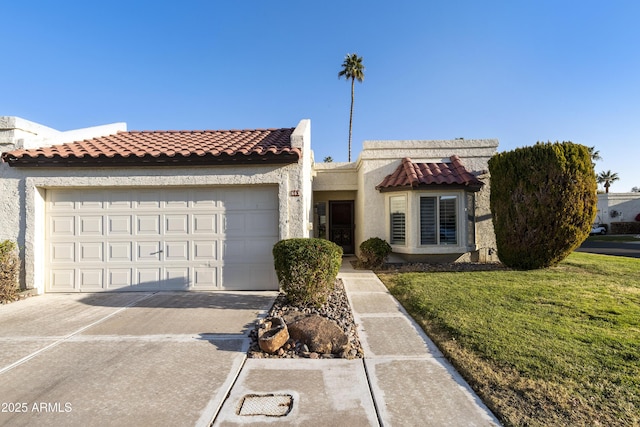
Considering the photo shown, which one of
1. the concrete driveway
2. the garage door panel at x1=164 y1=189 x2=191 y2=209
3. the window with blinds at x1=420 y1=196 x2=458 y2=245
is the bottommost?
the concrete driveway

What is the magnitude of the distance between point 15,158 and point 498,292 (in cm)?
1166

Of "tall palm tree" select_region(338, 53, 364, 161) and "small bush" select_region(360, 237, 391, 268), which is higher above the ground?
"tall palm tree" select_region(338, 53, 364, 161)

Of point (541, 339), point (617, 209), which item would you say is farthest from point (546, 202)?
point (617, 209)

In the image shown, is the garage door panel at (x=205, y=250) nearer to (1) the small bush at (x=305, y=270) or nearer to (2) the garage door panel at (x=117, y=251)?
(2) the garage door panel at (x=117, y=251)

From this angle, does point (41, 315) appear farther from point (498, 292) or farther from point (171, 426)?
point (498, 292)

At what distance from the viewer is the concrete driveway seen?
121 inches

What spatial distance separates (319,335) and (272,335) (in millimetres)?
669

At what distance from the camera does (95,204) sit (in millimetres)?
7770

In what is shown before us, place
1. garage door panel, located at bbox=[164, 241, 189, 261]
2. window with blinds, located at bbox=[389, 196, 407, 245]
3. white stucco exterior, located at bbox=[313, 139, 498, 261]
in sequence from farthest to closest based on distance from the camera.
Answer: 1. white stucco exterior, located at bbox=[313, 139, 498, 261]
2. window with blinds, located at bbox=[389, 196, 407, 245]
3. garage door panel, located at bbox=[164, 241, 189, 261]

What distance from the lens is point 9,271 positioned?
6918 millimetres

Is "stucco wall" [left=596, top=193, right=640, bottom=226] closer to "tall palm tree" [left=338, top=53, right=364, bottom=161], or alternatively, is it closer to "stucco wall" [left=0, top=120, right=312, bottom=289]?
"tall palm tree" [left=338, top=53, right=364, bottom=161]

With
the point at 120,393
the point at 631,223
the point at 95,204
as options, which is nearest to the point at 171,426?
the point at 120,393

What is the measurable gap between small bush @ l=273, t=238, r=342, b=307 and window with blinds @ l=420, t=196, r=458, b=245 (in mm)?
5733

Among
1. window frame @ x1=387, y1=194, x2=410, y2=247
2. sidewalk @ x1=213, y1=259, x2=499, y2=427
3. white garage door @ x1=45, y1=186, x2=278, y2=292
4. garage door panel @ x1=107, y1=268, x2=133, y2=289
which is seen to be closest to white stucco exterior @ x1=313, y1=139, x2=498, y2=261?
window frame @ x1=387, y1=194, x2=410, y2=247
